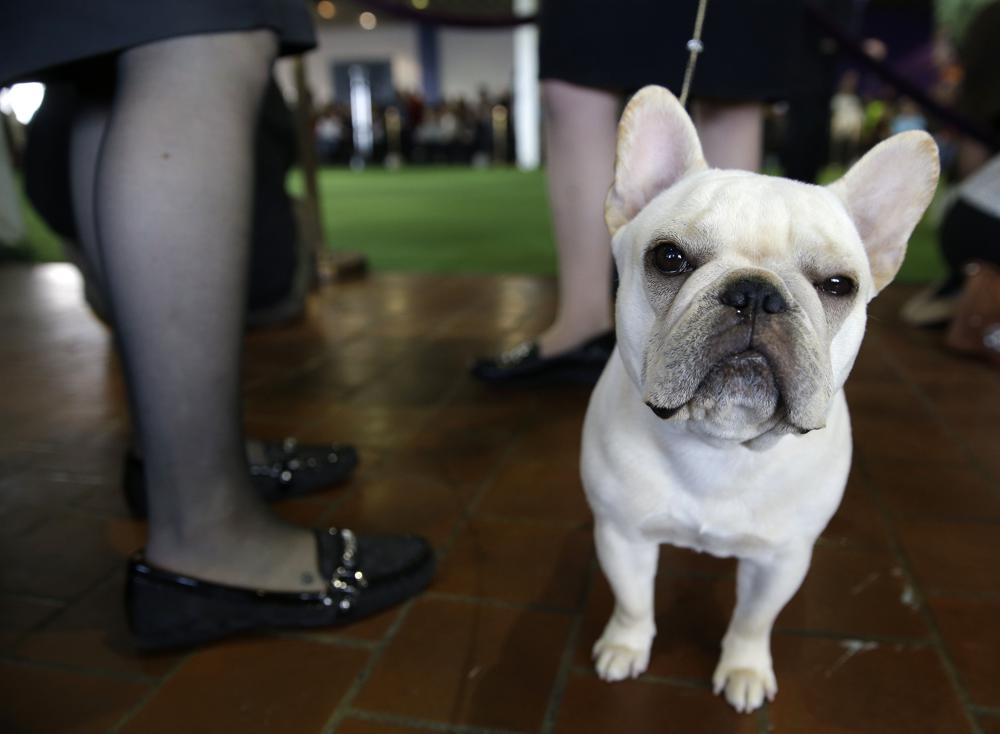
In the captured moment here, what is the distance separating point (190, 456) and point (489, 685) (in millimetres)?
542

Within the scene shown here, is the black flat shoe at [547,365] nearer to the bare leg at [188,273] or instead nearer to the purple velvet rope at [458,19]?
the bare leg at [188,273]

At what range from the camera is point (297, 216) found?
10.6 feet

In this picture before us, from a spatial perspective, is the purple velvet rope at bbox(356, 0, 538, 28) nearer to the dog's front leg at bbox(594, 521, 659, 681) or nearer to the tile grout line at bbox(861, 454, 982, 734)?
the tile grout line at bbox(861, 454, 982, 734)

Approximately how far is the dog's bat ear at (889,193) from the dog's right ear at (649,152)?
7.6 inches

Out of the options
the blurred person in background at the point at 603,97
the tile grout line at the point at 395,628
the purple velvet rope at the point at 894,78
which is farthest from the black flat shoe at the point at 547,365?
the purple velvet rope at the point at 894,78

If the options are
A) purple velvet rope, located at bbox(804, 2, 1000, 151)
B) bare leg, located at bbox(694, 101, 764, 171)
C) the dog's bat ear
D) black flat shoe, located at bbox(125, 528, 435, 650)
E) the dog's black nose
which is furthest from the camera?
purple velvet rope, located at bbox(804, 2, 1000, 151)

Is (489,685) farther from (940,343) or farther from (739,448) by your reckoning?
(940,343)

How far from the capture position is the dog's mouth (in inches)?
31.4

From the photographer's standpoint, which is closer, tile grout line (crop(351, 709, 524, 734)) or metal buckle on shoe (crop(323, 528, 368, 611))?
tile grout line (crop(351, 709, 524, 734))

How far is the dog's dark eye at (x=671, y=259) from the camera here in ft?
2.90

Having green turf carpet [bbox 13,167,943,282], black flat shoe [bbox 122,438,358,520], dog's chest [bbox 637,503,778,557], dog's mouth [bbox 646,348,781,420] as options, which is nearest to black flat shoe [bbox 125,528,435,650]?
black flat shoe [bbox 122,438,358,520]

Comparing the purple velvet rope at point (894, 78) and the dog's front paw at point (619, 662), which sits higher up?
the purple velvet rope at point (894, 78)

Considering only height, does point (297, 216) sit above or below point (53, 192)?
below

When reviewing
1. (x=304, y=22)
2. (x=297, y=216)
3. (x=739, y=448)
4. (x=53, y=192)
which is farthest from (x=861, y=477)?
(x=297, y=216)
